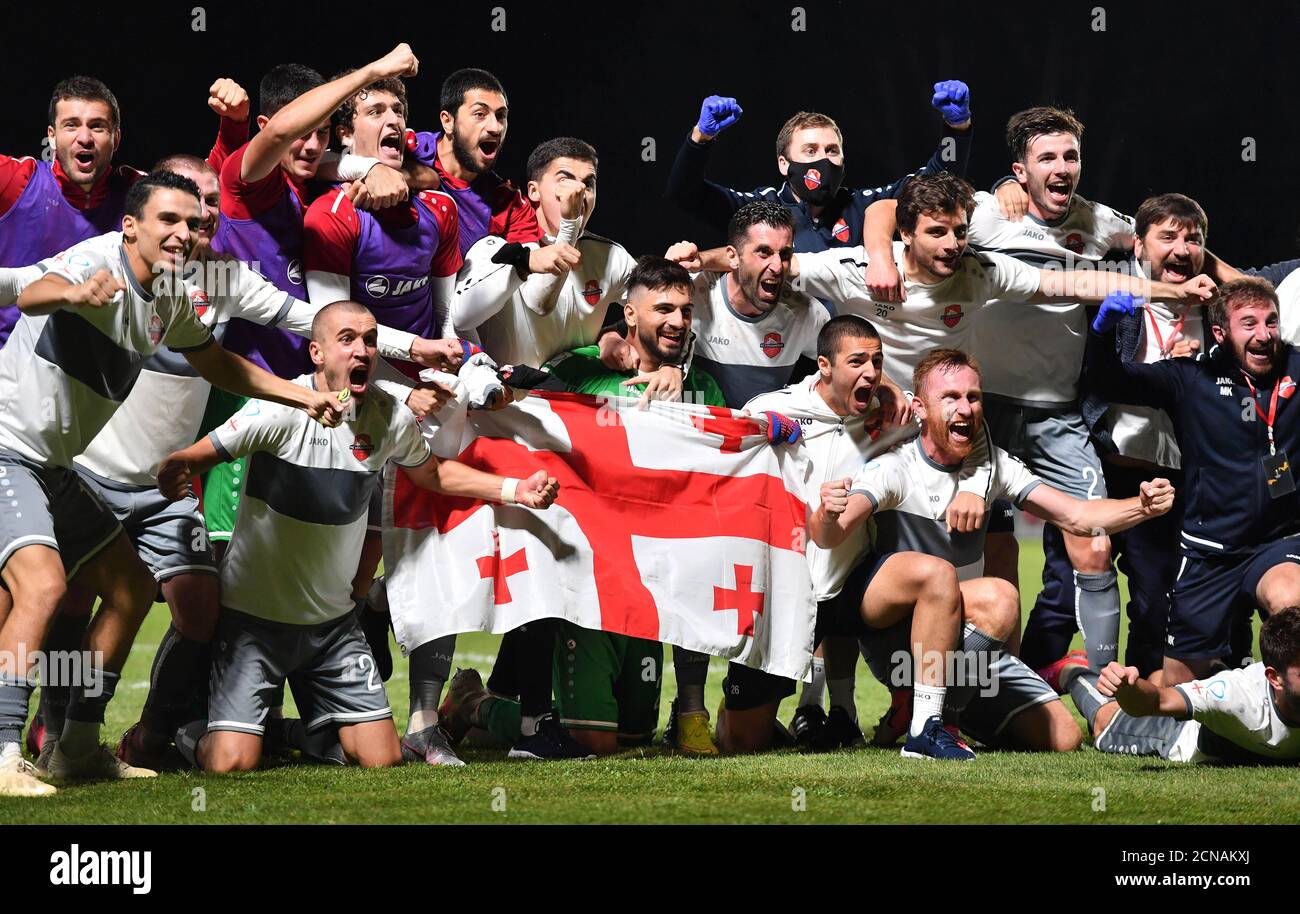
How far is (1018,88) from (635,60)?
11.7ft

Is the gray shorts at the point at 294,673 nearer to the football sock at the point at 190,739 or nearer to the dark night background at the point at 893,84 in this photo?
the football sock at the point at 190,739

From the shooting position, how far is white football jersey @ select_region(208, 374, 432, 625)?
4.53 metres

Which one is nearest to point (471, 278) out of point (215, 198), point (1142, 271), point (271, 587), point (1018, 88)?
point (215, 198)

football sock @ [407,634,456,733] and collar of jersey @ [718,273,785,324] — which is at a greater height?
collar of jersey @ [718,273,785,324]

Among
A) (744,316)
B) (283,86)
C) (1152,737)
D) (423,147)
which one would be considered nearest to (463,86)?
(423,147)

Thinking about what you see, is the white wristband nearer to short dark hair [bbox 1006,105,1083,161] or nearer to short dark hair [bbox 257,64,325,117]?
short dark hair [bbox 257,64,325,117]

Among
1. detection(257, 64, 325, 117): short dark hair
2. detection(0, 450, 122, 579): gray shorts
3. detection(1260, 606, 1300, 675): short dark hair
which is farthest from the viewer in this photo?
detection(257, 64, 325, 117): short dark hair

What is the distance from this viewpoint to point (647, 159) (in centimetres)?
1189

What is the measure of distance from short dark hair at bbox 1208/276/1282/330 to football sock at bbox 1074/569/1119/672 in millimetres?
995

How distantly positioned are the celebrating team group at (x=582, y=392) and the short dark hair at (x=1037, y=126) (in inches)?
0.8

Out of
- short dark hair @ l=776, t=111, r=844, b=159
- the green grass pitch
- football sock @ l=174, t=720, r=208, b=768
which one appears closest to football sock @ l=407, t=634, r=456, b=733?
the green grass pitch

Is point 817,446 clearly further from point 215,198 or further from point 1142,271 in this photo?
point 215,198

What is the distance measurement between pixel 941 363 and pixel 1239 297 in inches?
42.4

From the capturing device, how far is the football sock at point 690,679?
5.05m
